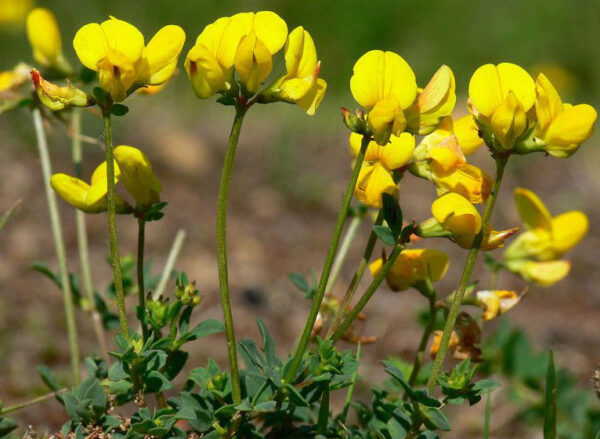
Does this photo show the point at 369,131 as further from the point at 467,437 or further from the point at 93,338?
the point at 93,338

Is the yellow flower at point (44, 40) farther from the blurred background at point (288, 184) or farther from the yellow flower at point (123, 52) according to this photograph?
the blurred background at point (288, 184)

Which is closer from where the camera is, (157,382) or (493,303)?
(157,382)

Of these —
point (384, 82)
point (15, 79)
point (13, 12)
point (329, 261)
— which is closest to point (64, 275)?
point (15, 79)

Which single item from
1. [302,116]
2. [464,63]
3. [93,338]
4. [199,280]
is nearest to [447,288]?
[199,280]

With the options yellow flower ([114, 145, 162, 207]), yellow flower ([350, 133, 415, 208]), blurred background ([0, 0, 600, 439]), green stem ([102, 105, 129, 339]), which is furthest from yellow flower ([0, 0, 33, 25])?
yellow flower ([350, 133, 415, 208])

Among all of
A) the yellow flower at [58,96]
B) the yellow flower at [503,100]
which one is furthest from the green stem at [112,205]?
the yellow flower at [503,100]

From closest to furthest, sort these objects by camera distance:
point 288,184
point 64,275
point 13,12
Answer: point 64,275
point 288,184
point 13,12

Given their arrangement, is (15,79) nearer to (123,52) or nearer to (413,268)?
(123,52)
